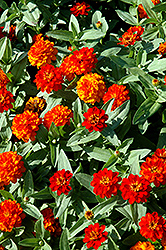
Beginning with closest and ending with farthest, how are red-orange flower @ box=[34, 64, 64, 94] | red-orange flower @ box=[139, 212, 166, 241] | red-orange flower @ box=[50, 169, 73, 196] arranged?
red-orange flower @ box=[139, 212, 166, 241] < red-orange flower @ box=[50, 169, 73, 196] < red-orange flower @ box=[34, 64, 64, 94]

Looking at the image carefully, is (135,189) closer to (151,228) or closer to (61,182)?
(151,228)

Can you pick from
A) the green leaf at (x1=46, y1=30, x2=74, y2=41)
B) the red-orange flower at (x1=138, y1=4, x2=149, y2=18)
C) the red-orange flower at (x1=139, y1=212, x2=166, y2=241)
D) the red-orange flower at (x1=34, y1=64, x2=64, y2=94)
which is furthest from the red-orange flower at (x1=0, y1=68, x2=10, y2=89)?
the red-orange flower at (x1=139, y1=212, x2=166, y2=241)

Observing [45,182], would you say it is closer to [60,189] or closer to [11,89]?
[60,189]

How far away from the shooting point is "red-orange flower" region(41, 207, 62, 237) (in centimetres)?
251

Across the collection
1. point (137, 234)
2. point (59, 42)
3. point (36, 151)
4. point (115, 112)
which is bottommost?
point (137, 234)

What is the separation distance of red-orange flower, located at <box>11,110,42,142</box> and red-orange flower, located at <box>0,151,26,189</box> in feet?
0.60

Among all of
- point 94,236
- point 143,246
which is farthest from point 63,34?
point 143,246

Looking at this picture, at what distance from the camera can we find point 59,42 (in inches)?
136

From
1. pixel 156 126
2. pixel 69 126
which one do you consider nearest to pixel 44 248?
pixel 69 126

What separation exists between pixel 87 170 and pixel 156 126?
31.9 inches

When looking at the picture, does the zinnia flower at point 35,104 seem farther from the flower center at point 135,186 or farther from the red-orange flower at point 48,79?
the flower center at point 135,186

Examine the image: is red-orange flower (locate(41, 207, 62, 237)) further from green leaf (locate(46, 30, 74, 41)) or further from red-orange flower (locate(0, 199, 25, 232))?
green leaf (locate(46, 30, 74, 41))

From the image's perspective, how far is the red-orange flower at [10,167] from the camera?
8.08 ft

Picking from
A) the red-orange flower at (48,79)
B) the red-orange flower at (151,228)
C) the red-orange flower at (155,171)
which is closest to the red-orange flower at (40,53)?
the red-orange flower at (48,79)
